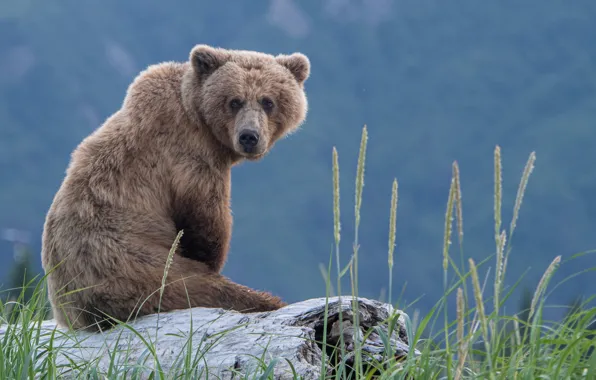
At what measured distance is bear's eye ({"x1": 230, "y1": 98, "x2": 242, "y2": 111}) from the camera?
17.7ft

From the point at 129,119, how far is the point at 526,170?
137 inches

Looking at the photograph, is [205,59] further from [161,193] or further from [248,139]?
[161,193]

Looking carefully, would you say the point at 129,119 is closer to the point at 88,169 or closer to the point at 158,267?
the point at 88,169

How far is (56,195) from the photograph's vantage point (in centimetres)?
513

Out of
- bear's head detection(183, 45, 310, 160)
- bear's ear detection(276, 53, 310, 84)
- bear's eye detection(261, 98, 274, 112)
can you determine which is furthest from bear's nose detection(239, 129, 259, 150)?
bear's ear detection(276, 53, 310, 84)

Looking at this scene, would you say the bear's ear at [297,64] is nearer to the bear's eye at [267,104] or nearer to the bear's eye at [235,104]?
the bear's eye at [267,104]

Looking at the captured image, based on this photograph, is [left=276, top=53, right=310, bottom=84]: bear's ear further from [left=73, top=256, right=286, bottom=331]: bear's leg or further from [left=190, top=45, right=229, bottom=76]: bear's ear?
[left=73, top=256, right=286, bottom=331]: bear's leg

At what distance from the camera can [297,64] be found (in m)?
5.95

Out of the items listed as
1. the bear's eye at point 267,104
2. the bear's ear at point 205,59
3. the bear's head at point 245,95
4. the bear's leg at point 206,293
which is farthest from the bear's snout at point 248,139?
the bear's leg at point 206,293

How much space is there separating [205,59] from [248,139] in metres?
0.81

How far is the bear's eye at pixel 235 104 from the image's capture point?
5406 millimetres

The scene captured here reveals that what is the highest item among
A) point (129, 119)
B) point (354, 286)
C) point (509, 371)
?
point (129, 119)

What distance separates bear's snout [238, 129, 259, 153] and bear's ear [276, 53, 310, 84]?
97cm

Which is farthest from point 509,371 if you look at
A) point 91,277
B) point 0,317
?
point 91,277
